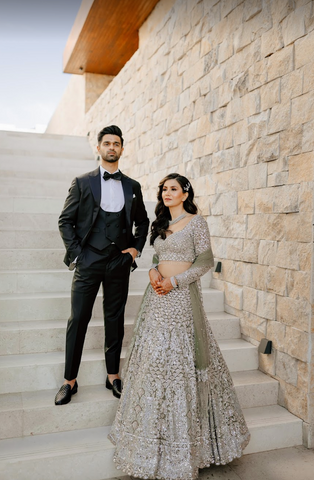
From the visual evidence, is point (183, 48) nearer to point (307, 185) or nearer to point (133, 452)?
point (307, 185)

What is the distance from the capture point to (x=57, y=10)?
1730 mm

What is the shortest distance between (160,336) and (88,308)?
557mm

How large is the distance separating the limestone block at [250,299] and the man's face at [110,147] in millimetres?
1559

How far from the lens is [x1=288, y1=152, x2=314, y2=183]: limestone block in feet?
8.90

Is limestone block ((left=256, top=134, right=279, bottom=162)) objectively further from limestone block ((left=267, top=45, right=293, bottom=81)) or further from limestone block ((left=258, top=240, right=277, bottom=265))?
limestone block ((left=258, top=240, right=277, bottom=265))

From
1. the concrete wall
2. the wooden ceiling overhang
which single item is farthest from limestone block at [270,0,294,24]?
the concrete wall

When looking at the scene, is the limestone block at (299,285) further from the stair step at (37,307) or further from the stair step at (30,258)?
the stair step at (30,258)

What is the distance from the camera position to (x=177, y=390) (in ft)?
7.32

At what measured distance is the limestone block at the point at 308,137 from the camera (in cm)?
269

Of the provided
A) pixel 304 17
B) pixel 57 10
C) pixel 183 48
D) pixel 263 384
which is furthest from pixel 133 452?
pixel 183 48

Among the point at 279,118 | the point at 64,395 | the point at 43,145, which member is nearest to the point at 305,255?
the point at 279,118

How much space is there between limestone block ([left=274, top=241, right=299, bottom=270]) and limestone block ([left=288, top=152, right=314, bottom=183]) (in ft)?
1.45

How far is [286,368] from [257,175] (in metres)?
1.45

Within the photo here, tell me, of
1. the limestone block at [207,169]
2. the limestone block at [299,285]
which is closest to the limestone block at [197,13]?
the limestone block at [207,169]
